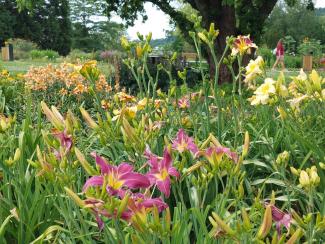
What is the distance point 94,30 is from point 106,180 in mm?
66861

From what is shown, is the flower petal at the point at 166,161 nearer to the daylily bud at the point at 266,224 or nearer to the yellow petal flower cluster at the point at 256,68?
the daylily bud at the point at 266,224

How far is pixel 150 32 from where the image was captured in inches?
82.3

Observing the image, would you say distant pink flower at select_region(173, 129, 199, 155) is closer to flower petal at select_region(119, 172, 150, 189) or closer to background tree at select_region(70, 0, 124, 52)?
flower petal at select_region(119, 172, 150, 189)

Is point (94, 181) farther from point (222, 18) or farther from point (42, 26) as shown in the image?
point (42, 26)

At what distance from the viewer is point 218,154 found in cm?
133

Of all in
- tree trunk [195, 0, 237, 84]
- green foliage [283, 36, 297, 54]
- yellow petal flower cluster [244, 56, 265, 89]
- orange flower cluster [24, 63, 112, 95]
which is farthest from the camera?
green foliage [283, 36, 297, 54]

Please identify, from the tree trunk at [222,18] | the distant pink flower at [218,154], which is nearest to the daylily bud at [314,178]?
the distant pink flower at [218,154]

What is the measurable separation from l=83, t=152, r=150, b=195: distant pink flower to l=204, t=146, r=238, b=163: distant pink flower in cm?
24

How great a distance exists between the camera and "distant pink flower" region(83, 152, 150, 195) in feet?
3.50

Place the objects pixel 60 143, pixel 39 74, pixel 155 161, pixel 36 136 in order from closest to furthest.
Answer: pixel 155 161 < pixel 60 143 < pixel 36 136 < pixel 39 74

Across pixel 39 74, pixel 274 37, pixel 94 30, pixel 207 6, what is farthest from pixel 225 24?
pixel 94 30

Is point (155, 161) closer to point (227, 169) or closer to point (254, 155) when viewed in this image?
point (227, 169)

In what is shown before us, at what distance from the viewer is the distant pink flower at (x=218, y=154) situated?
1.29m

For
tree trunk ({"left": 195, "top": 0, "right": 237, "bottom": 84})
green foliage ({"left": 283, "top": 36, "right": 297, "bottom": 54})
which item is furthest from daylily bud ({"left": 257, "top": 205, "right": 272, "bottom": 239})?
green foliage ({"left": 283, "top": 36, "right": 297, "bottom": 54})
